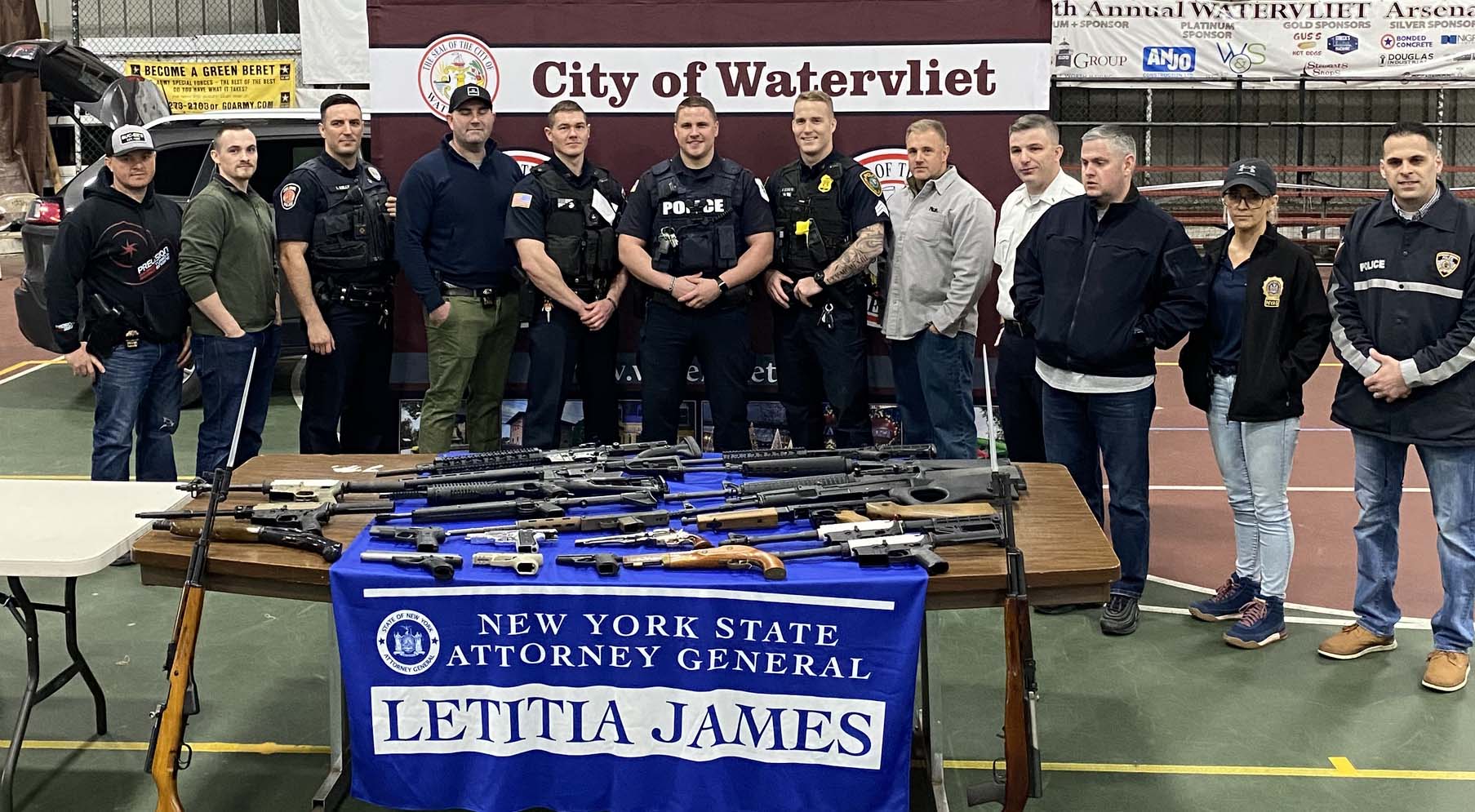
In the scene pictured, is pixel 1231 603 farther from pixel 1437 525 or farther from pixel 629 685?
pixel 629 685

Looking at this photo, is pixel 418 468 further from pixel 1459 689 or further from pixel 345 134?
pixel 1459 689

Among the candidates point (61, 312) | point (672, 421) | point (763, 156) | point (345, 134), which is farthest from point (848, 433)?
point (61, 312)

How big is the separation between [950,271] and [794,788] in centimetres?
308

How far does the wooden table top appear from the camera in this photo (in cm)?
336

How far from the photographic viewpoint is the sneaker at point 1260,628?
5066 millimetres

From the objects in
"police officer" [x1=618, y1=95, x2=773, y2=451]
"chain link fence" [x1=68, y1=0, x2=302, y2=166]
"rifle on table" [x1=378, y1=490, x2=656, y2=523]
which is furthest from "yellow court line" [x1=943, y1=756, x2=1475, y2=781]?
"chain link fence" [x1=68, y1=0, x2=302, y2=166]

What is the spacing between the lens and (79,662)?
4.23 meters

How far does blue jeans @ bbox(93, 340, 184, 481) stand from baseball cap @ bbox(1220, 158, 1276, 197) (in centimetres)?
436

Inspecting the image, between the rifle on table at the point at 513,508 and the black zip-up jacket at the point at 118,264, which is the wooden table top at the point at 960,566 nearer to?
the rifle on table at the point at 513,508

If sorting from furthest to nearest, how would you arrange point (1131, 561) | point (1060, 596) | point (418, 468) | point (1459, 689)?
point (1131, 561) < point (1459, 689) < point (418, 468) < point (1060, 596)

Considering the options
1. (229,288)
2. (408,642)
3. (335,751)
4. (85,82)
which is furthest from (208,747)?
(85,82)

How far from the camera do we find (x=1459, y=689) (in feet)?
15.2

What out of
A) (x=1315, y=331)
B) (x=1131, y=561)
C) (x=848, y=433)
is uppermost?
(x=1315, y=331)

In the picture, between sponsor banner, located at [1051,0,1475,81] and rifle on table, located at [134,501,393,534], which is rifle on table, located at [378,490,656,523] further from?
sponsor banner, located at [1051,0,1475,81]
